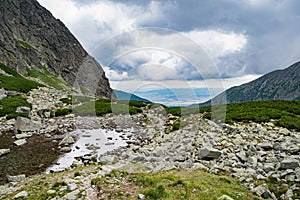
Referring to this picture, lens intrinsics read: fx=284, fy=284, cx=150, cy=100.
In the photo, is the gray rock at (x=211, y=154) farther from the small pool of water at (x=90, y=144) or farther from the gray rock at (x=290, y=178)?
the small pool of water at (x=90, y=144)

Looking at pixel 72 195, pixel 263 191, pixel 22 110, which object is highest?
pixel 22 110

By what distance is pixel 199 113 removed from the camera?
34.1 m

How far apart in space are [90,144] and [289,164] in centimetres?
1427

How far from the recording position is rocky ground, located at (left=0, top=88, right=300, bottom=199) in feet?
39.4

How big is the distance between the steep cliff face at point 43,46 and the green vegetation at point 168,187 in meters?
76.9

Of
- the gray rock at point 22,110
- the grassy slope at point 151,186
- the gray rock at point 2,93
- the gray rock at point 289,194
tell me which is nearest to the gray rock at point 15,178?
the grassy slope at point 151,186

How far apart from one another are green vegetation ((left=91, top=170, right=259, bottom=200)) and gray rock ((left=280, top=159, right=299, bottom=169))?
8.37ft

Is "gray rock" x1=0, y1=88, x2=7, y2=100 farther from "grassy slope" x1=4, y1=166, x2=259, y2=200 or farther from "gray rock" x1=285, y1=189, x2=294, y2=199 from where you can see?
"gray rock" x1=285, y1=189, x2=294, y2=199

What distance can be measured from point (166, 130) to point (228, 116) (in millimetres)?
6222

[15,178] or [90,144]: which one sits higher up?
[90,144]

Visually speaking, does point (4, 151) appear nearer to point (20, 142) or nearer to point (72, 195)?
point (20, 142)

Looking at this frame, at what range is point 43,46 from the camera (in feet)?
365

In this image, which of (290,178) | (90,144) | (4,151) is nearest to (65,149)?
(90,144)

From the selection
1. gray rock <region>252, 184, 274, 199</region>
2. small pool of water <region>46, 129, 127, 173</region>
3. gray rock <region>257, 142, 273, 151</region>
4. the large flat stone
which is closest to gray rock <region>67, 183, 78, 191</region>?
the large flat stone
